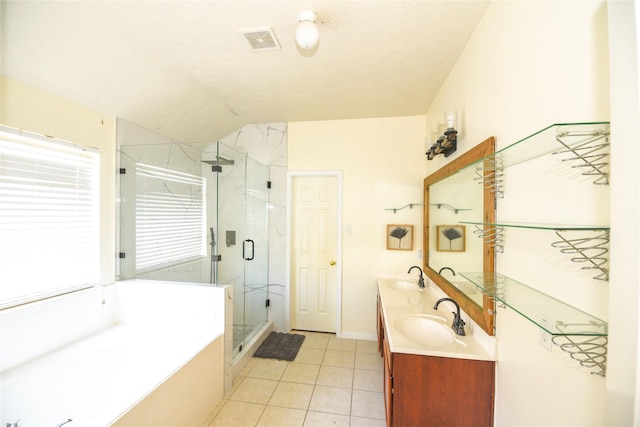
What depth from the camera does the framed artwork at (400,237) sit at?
3.02m

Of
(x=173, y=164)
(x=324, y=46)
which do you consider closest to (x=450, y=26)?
(x=324, y=46)

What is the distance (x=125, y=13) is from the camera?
1.50 meters

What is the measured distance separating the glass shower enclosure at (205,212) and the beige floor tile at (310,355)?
60 cm

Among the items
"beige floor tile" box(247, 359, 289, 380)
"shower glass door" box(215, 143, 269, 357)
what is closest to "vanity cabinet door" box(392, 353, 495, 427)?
"beige floor tile" box(247, 359, 289, 380)

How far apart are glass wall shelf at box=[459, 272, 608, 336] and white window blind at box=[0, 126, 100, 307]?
2780 mm

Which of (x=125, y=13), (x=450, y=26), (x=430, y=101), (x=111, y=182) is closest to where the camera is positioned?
(x=125, y=13)

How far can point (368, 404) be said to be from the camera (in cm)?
206

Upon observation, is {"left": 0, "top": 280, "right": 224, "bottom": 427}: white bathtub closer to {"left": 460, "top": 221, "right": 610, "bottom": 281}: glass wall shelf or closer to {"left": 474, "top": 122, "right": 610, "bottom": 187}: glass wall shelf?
{"left": 460, "top": 221, "right": 610, "bottom": 281}: glass wall shelf

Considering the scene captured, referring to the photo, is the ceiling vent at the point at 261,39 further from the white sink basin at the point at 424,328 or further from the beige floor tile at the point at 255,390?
the beige floor tile at the point at 255,390

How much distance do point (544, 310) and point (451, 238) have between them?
4.05 ft

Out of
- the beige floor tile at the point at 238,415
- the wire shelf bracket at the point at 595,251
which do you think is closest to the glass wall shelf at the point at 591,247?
the wire shelf bracket at the point at 595,251

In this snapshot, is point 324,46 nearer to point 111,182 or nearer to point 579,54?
point 579,54

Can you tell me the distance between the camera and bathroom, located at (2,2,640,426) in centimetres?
64

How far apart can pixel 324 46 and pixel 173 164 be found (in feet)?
6.64
